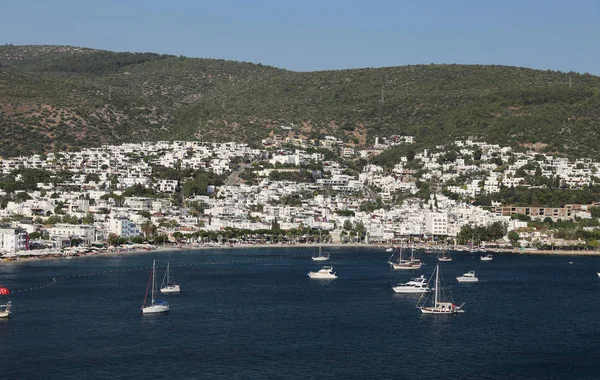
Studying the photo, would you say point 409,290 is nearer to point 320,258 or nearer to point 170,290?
point 170,290

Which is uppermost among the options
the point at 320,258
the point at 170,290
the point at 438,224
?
the point at 438,224

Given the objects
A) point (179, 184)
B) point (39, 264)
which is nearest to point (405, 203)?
point (179, 184)

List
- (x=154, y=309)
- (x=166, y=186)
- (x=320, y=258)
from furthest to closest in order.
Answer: (x=166, y=186)
(x=320, y=258)
(x=154, y=309)

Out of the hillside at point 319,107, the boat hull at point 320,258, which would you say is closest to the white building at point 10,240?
the boat hull at point 320,258

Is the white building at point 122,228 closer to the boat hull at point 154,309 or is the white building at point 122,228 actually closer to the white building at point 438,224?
the white building at point 438,224

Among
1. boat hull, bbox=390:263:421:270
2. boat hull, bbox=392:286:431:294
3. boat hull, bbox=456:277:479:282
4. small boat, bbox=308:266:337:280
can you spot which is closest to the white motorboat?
boat hull, bbox=392:286:431:294

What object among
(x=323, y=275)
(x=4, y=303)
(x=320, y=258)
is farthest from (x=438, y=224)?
(x=4, y=303)
